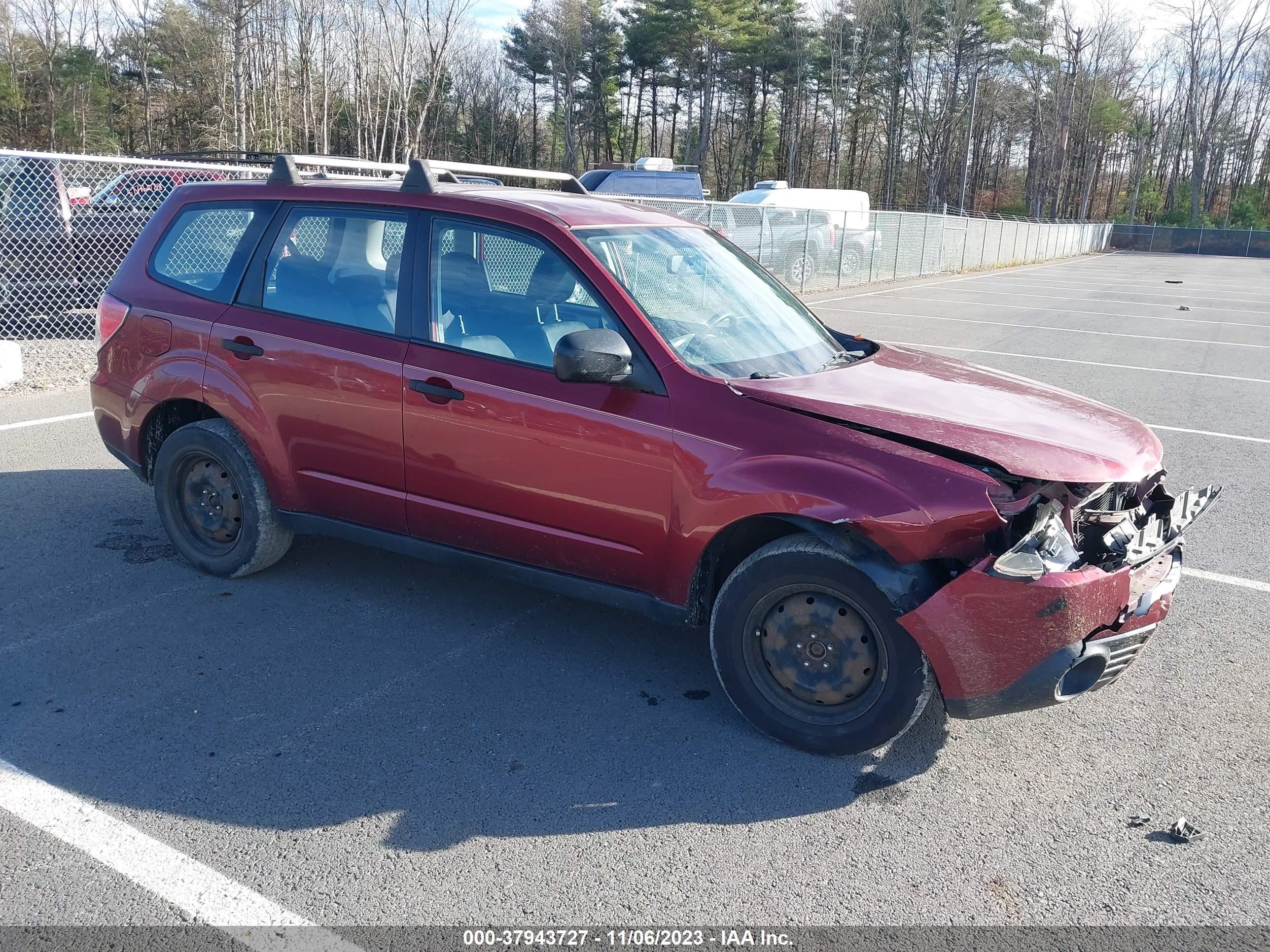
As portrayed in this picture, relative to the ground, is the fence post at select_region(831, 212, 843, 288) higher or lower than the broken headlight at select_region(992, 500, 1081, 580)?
higher

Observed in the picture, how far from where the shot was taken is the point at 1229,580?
5207mm

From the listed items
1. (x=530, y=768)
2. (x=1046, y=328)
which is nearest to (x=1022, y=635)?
(x=530, y=768)

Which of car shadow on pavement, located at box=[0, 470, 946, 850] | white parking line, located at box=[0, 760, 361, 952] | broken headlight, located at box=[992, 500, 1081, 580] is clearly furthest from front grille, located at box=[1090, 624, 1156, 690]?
white parking line, located at box=[0, 760, 361, 952]

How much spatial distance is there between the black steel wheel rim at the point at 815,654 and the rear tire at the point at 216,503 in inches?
94.0

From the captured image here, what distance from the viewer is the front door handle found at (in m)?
3.96

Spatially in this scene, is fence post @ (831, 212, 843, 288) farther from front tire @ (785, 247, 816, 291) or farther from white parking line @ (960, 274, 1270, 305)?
white parking line @ (960, 274, 1270, 305)

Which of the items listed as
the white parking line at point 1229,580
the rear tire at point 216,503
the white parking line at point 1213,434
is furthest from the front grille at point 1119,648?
the white parking line at point 1213,434

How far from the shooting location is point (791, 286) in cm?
2031

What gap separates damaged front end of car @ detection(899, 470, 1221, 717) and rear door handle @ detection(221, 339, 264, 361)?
9.81 feet

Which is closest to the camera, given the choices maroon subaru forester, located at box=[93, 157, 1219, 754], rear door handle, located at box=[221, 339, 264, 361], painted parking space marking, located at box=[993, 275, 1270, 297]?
maroon subaru forester, located at box=[93, 157, 1219, 754]

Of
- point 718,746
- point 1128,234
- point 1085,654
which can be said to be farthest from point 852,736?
point 1128,234

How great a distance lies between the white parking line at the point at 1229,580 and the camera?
201 inches

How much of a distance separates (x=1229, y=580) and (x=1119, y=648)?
8.10 feet

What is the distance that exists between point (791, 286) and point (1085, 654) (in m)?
17.8
